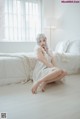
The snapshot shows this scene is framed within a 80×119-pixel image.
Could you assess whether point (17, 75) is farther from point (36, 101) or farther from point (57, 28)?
point (57, 28)

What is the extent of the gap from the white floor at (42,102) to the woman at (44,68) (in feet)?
0.55

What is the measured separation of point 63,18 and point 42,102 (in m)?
3.68

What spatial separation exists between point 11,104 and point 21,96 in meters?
0.34

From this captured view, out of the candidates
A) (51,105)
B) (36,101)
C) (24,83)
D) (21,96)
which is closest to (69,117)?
(51,105)

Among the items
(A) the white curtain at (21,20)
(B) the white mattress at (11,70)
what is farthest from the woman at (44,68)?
(A) the white curtain at (21,20)

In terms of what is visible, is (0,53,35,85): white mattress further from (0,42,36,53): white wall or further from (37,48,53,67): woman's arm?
(0,42,36,53): white wall

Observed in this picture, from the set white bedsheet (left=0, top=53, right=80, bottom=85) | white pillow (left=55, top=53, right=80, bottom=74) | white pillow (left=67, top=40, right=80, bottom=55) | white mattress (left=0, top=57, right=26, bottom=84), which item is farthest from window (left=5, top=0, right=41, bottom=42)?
white mattress (left=0, top=57, right=26, bottom=84)

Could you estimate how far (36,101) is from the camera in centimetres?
243

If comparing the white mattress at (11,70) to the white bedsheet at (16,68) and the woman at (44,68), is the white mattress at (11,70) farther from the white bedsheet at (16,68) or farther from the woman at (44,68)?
the woman at (44,68)

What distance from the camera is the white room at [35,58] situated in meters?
2.19

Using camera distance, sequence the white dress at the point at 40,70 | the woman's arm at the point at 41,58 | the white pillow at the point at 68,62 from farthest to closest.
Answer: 1. the white pillow at the point at 68,62
2. the woman's arm at the point at 41,58
3. the white dress at the point at 40,70

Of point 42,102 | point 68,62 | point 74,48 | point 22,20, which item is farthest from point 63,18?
point 42,102

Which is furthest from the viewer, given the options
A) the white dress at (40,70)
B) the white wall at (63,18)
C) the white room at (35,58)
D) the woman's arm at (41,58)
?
the white wall at (63,18)

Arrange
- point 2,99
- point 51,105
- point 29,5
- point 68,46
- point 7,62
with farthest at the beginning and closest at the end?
point 29,5 → point 68,46 → point 7,62 → point 2,99 → point 51,105
